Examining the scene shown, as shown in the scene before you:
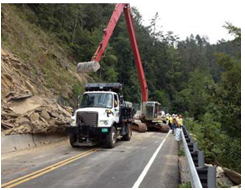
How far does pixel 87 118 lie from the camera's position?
42.9 ft

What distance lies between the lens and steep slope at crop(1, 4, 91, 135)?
14281mm

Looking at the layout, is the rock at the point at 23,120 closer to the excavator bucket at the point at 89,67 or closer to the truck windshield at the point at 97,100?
the truck windshield at the point at 97,100

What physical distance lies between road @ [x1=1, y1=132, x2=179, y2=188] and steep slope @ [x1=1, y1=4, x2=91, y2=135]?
91.6 inches

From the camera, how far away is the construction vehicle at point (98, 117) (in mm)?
13000

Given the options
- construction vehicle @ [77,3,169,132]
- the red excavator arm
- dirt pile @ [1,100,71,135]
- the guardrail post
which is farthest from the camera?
construction vehicle @ [77,3,169,132]

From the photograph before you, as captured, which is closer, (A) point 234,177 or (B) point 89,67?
(A) point 234,177

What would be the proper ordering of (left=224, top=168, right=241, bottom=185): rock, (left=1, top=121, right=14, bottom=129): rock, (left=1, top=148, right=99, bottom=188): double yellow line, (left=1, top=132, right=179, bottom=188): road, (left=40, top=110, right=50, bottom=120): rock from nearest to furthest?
(left=1, top=148, right=99, bottom=188): double yellow line → (left=1, top=132, right=179, bottom=188): road → (left=224, top=168, right=241, bottom=185): rock → (left=1, top=121, right=14, bottom=129): rock → (left=40, top=110, right=50, bottom=120): rock

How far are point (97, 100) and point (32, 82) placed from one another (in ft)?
28.1

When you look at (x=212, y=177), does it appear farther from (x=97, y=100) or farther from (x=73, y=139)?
(x=97, y=100)

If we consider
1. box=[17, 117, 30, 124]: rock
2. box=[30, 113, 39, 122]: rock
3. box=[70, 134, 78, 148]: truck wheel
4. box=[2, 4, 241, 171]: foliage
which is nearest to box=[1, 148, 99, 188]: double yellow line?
box=[70, 134, 78, 148]: truck wheel

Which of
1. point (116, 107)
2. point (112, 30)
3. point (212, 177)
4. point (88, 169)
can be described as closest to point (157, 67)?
point (112, 30)

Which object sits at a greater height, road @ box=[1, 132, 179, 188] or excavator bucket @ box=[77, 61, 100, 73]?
excavator bucket @ box=[77, 61, 100, 73]

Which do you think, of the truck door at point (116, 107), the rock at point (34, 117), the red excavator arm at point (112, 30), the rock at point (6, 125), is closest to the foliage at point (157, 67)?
the truck door at point (116, 107)

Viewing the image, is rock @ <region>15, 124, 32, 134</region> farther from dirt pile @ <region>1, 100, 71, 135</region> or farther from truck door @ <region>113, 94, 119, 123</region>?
truck door @ <region>113, 94, 119, 123</region>
